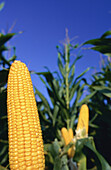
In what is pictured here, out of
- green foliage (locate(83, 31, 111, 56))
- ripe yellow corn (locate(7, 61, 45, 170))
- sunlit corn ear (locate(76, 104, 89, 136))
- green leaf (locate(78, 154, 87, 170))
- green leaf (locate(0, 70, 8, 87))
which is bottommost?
green leaf (locate(78, 154, 87, 170))

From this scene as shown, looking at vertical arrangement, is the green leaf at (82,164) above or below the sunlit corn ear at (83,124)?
Answer: below

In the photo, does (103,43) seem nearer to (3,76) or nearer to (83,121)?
(83,121)

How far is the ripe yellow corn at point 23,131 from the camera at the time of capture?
70 cm

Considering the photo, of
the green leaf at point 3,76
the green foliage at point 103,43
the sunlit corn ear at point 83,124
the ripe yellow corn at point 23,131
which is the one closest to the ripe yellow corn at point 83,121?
the sunlit corn ear at point 83,124

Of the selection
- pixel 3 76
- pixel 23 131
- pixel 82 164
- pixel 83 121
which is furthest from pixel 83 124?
pixel 23 131

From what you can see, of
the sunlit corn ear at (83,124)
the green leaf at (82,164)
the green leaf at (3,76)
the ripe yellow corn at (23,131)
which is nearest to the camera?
the ripe yellow corn at (23,131)

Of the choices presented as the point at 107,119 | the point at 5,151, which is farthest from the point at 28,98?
the point at 107,119

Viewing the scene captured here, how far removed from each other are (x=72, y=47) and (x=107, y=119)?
144 cm

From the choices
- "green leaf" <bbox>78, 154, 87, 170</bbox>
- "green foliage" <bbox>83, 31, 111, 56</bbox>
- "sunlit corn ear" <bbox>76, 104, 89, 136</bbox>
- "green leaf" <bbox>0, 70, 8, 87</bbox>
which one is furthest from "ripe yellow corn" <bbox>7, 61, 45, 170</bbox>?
"green foliage" <bbox>83, 31, 111, 56</bbox>

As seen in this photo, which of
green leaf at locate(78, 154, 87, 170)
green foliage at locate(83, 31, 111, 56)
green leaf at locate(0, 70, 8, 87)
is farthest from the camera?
green foliage at locate(83, 31, 111, 56)

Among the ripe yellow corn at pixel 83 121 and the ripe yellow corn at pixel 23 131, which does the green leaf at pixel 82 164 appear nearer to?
the ripe yellow corn at pixel 83 121

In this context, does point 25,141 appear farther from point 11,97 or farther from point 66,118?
point 66,118

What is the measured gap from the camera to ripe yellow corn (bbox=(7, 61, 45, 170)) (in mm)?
705

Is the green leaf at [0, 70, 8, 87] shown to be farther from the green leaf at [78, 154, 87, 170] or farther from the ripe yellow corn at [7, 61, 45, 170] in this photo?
the green leaf at [78, 154, 87, 170]
